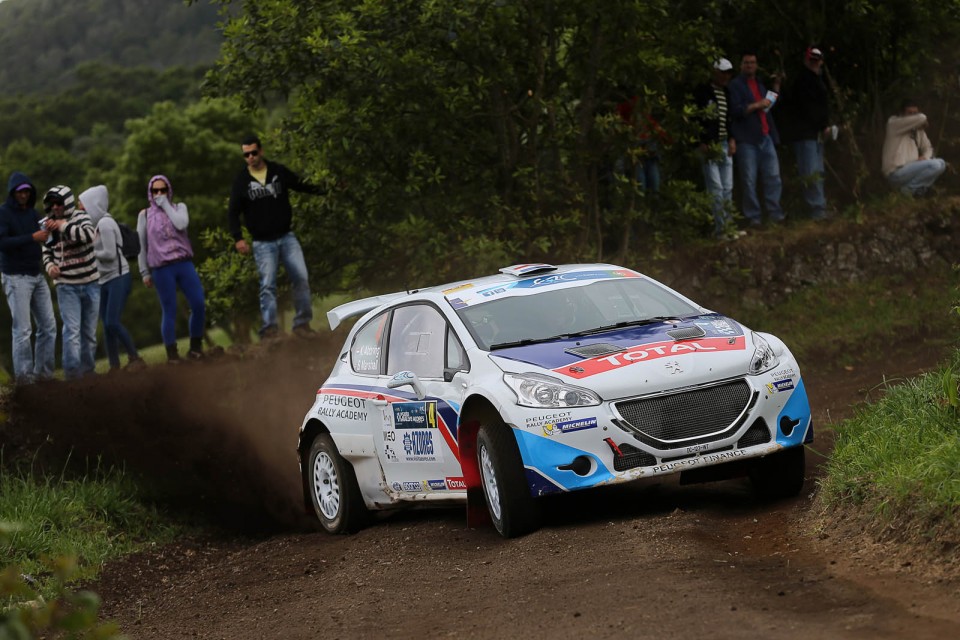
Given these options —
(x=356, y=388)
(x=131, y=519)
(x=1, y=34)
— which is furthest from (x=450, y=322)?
(x=1, y=34)

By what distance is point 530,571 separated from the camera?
7.25m

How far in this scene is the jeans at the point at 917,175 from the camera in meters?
18.7

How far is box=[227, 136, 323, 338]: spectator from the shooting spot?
15156 mm

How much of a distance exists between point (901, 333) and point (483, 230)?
5010mm

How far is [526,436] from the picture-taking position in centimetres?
787

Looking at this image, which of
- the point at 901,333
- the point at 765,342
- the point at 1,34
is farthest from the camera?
the point at 1,34

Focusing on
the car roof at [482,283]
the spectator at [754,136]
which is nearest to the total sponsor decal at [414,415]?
the car roof at [482,283]

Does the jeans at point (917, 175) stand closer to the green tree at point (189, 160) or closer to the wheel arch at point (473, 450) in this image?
the wheel arch at point (473, 450)

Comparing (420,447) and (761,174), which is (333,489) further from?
(761,174)

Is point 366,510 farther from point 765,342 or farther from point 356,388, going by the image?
point 765,342

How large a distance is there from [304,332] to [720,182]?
5.56 meters

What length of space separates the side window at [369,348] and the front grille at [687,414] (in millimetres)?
2602

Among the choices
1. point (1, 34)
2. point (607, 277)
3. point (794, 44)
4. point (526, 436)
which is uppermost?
point (1, 34)

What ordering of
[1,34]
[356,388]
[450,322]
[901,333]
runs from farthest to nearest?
[1,34], [901,333], [356,388], [450,322]
